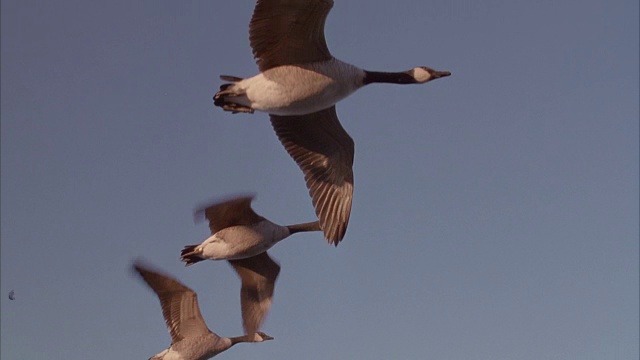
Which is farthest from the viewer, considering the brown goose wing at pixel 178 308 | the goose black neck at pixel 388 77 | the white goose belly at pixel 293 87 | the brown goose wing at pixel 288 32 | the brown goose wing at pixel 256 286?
the brown goose wing at pixel 256 286

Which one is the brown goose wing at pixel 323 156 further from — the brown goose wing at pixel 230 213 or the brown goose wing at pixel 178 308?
the brown goose wing at pixel 178 308

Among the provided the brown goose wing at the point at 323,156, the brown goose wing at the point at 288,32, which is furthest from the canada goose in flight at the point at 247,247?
the brown goose wing at the point at 288,32

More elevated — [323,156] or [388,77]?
[388,77]

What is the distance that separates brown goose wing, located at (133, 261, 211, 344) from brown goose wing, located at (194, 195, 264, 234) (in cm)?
131

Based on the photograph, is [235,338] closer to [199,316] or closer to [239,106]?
[199,316]

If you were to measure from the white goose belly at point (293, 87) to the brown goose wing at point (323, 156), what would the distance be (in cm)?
156

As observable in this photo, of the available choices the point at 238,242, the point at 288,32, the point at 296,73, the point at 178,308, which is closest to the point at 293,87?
the point at 296,73

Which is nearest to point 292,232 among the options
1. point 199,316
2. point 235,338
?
point 199,316

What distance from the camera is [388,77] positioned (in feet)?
38.2

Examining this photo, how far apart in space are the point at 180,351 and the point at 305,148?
4683 mm

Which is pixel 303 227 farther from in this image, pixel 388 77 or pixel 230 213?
pixel 388 77

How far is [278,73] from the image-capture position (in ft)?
35.0

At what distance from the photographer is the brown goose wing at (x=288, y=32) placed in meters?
10.0

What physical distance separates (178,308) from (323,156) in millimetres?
4233
